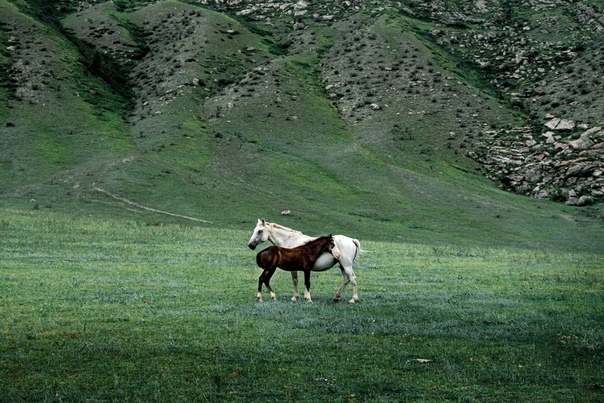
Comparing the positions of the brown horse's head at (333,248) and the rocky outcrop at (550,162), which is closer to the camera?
the brown horse's head at (333,248)

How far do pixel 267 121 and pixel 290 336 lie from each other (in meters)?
86.7

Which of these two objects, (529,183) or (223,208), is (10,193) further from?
(529,183)

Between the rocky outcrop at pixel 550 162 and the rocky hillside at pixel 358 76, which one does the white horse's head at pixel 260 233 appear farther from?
the rocky outcrop at pixel 550 162

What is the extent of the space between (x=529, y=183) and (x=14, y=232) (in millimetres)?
70005

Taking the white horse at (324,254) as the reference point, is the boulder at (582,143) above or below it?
above

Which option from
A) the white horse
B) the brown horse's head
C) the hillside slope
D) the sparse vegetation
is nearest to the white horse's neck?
the white horse

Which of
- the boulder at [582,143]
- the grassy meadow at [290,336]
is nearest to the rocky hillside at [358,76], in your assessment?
the boulder at [582,143]

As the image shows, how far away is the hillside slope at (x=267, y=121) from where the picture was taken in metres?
66.0

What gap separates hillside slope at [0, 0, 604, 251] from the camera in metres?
66.0

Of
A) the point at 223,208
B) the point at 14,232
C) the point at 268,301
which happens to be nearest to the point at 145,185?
the point at 223,208

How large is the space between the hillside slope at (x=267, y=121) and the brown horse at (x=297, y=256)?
3771cm

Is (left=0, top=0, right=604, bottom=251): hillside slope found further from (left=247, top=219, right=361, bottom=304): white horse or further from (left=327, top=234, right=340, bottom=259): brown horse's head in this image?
(left=327, top=234, right=340, bottom=259): brown horse's head

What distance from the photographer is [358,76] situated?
119438mm

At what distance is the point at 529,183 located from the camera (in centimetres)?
8725
